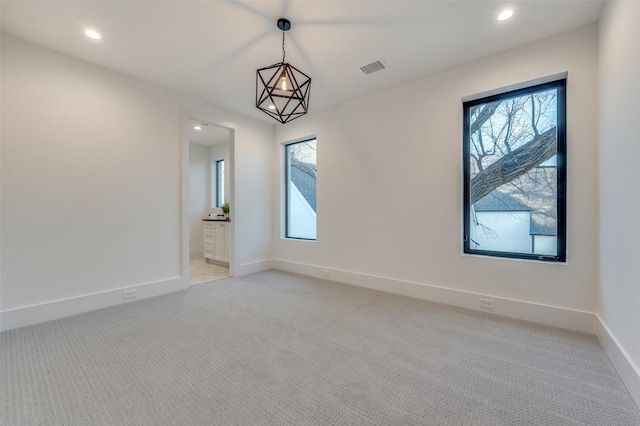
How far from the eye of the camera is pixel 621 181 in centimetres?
185

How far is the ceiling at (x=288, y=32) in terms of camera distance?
2.22 metres

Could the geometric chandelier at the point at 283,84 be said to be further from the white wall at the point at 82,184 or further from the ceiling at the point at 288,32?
the white wall at the point at 82,184

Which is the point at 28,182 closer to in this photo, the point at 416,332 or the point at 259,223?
the point at 259,223

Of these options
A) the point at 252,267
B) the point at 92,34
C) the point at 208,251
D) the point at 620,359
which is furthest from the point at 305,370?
the point at 208,251

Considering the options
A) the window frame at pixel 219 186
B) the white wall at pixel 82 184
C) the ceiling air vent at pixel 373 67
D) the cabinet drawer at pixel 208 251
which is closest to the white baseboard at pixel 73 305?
the white wall at pixel 82 184

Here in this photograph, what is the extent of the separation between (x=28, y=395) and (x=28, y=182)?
215 centimetres

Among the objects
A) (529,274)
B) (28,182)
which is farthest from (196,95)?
(529,274)

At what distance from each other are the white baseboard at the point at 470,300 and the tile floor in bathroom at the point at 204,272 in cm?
170

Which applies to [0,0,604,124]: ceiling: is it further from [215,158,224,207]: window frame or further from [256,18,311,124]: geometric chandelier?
[215,158,224,207]: window frame

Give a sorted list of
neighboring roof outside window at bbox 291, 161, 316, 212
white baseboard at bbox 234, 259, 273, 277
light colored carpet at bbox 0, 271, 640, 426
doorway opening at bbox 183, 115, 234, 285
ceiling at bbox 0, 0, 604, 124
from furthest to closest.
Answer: doorway opening at bbox 183, 115, 234, 285 → neighboring roof outside window at bbox 291, 161, 316, 212 → white baseboard at bbox 234, 259, 273, 277 → ceiling at bbox 0, 0, 604, 124 → light colored carpet at bbox 0, 271, 640, 426

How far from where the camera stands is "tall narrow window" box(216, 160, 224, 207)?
6.86 meters

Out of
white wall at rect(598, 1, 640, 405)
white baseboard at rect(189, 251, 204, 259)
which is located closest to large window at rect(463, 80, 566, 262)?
white wall at rect(598, 1, 640, 405)

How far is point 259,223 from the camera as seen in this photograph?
498cm

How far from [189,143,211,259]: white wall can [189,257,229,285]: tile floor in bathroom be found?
719mm
